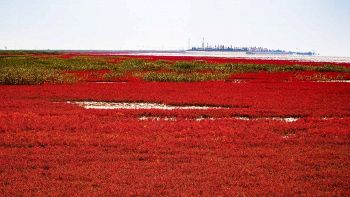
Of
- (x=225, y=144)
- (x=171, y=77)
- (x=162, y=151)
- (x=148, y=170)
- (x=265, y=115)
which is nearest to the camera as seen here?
(x=148, y=170)

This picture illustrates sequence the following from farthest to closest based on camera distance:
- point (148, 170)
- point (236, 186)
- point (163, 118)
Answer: point (163, 118)
point (148, 170)
point (236, 186)

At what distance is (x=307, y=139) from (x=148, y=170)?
790 centimetres

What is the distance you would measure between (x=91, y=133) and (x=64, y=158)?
4330 millimetres

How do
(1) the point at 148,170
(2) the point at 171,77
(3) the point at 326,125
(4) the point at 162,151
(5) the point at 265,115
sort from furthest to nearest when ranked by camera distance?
(2) the point at 171,77
(5) the point at 265,115
(3) the point at 326,125
(4) the point at 162,151
(1) the point at 148,170

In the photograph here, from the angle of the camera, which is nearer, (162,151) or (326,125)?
(162,151)

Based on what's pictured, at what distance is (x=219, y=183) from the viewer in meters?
11.4

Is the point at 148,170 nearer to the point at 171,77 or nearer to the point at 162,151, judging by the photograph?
the point at 162,151

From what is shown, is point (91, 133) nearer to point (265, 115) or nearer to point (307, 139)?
point (307, 139)

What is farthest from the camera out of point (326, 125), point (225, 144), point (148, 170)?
point (326, 125)

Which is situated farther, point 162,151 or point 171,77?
point 171,77

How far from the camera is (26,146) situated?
51.8 feet

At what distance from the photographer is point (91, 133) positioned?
717 inches

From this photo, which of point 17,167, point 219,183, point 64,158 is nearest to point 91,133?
point 64,158

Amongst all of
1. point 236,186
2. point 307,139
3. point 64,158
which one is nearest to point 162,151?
point 64,158
